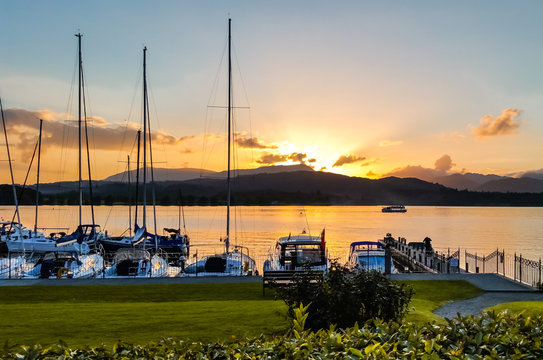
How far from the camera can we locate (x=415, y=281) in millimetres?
23844

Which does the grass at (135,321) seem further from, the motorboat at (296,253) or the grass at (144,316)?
the motorboat at (296,253)

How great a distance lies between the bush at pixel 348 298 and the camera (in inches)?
447

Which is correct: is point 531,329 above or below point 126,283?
above

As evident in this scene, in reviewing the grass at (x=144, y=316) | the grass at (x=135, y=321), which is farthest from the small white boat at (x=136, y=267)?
the grass at (x=135, y=321)

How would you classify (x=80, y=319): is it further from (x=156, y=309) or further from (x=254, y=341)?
(x=254, y=341)

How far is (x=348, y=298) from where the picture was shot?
11.3 metres

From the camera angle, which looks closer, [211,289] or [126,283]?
[211,289]

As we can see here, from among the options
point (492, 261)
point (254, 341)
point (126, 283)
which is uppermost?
point (254, 341)

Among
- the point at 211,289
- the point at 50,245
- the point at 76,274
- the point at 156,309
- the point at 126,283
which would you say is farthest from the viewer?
the point at 50,245

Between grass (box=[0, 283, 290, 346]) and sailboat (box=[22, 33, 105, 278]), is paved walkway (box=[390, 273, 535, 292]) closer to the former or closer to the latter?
grass (box=[0, 283, 290, 346])

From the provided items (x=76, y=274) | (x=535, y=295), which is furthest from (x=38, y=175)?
(x=535, y=295)

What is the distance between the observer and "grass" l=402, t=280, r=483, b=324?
18.1 meters

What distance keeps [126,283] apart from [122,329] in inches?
452

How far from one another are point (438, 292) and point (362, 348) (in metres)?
17.3
